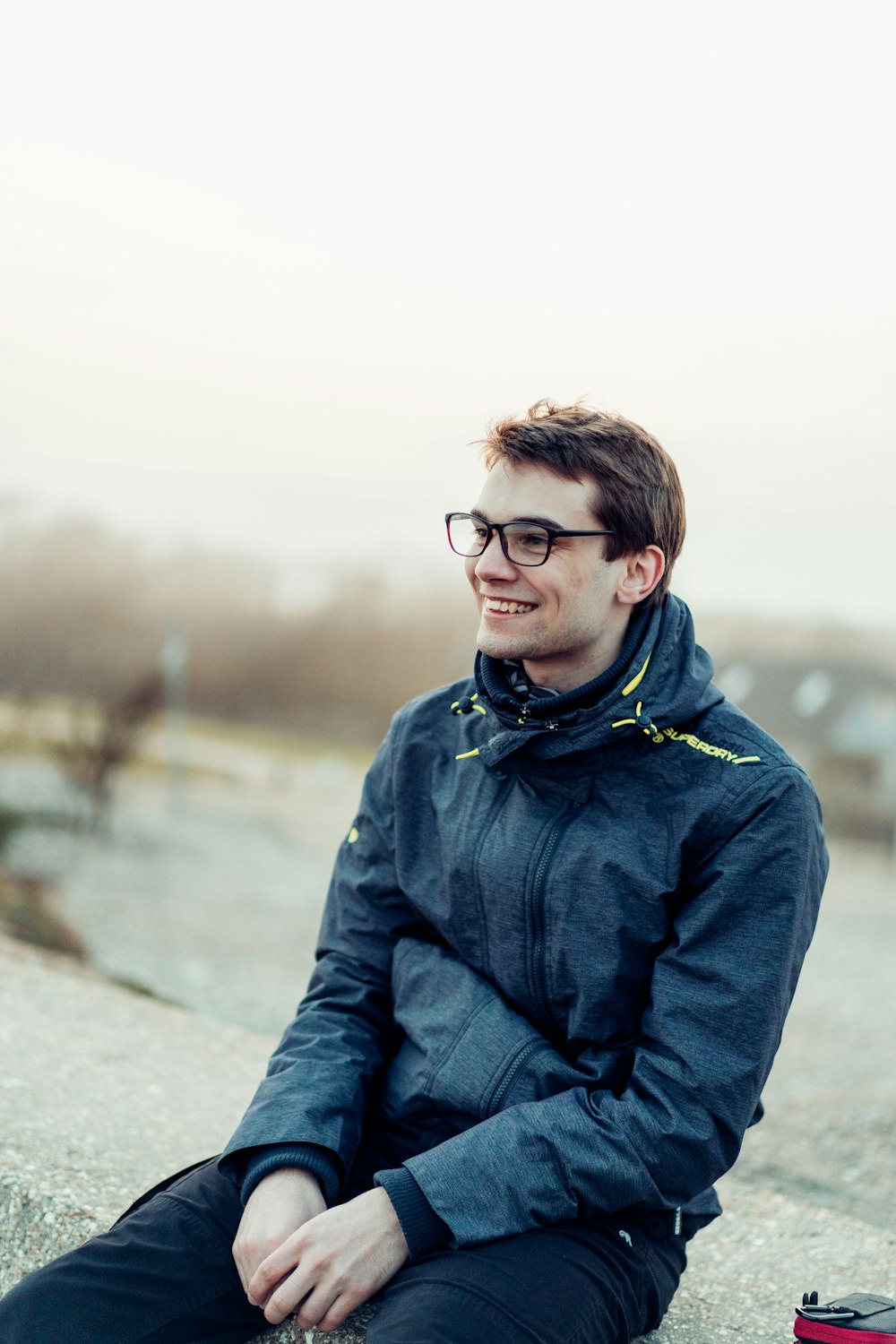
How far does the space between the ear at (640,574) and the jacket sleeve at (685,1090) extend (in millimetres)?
441

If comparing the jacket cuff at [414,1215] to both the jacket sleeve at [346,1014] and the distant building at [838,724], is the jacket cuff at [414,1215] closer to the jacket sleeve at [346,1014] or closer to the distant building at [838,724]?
the jacket sleeve at [346,1014]

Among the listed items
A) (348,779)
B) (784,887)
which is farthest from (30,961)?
(348,779)

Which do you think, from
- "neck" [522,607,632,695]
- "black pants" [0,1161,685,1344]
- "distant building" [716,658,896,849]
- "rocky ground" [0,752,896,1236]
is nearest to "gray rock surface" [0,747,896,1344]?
"rocky ground" [0,752,896,1236]

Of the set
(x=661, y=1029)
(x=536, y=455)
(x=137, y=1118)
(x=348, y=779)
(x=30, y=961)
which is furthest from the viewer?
(x=348, y=779)

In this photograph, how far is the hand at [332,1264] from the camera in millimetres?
1859

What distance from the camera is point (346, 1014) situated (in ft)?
7.62

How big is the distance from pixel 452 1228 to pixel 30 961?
12.0 feet

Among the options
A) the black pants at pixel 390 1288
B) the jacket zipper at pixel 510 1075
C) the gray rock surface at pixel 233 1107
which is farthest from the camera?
the gray rock surface at pixel 233 1107

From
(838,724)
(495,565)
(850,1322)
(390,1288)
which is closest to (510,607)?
(495,565)

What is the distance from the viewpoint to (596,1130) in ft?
6.23

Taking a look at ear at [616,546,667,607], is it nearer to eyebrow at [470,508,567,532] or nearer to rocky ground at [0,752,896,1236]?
eyebrow at [470,508,567,532]

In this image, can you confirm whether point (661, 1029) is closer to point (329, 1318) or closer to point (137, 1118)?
point (329, 1318)

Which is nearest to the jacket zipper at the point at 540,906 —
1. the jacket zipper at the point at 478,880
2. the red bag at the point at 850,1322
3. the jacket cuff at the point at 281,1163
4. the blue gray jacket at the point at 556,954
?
the blue gray jacket at the point at 556,954

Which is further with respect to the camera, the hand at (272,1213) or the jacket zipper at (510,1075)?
the jacket zipper at (510,1075)
